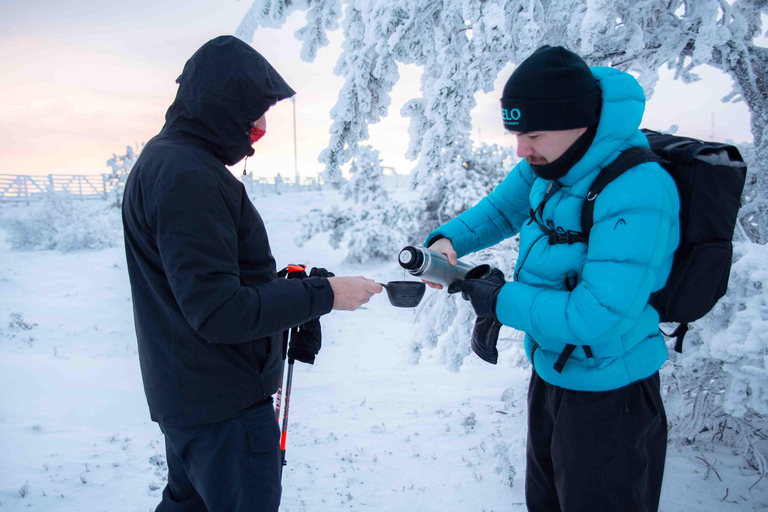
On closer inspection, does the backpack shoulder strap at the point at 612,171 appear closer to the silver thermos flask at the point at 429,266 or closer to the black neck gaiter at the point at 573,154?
the black neck gaiter at the point at 573,154

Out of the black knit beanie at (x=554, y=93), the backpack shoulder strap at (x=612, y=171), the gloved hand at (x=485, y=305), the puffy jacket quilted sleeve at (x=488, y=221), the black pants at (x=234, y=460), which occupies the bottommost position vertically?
the black pants at (x=234, y=460)

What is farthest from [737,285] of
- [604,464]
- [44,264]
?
[44,264]

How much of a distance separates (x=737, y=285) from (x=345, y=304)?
8.81 ft

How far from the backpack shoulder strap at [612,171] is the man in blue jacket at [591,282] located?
23 millimetres

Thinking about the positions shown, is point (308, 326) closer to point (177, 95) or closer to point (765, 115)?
point (177, 95)

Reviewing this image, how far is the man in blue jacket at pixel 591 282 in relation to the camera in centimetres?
167

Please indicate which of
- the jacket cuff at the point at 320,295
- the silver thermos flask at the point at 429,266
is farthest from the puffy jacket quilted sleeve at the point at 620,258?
the jacket cuff at the point at 320,295

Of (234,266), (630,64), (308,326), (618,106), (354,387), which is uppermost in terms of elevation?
(630,64)

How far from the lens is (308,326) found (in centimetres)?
254

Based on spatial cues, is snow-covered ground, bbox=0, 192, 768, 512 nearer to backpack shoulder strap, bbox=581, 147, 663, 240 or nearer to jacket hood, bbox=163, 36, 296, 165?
backpack shoulder strap, bbox=581, 147, 663, 240

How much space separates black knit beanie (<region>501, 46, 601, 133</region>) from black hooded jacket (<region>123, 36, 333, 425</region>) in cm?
101

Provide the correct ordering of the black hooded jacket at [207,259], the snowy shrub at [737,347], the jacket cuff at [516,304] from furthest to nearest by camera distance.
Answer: the snowy shrub at [737,347], the jacket cuff at [516,304], the black hooded jacket at [207,259]

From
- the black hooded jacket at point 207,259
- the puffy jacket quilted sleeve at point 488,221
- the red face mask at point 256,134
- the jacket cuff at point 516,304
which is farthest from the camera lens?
the puffy jacket quilted sleeve at point 488,221

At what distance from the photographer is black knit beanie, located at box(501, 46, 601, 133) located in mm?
1755
